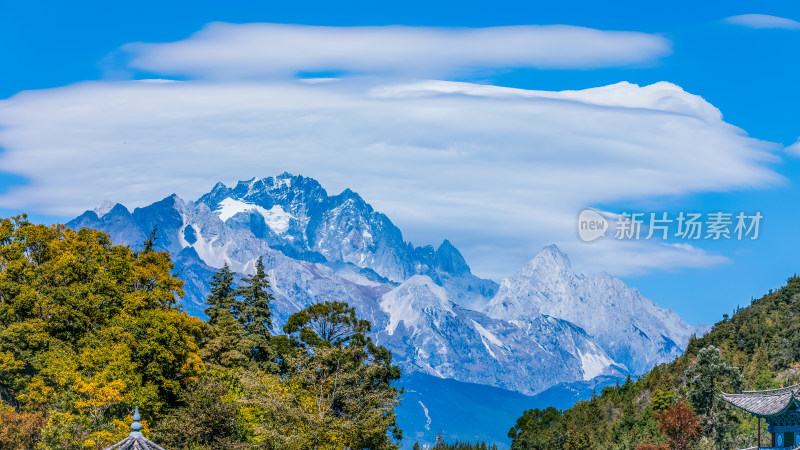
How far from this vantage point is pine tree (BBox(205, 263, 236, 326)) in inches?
3900

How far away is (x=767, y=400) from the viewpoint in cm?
6575

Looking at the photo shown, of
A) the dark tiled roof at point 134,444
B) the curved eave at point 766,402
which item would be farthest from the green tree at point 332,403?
the curved eave at point 766,402

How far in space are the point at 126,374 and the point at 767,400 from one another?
40.7 m

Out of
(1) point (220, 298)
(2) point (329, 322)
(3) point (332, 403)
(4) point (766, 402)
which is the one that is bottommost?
(3) point (332, 403)

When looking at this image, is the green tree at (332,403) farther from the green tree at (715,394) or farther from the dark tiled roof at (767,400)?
the green tree at (715,394)

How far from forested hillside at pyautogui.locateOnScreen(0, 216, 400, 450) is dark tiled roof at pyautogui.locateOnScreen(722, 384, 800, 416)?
75.3ft

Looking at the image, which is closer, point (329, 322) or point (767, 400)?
point (767, 400)

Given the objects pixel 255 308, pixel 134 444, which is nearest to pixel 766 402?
pixel 134 444

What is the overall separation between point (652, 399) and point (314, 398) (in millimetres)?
54282

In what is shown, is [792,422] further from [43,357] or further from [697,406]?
[43,357]

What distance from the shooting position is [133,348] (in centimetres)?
6688

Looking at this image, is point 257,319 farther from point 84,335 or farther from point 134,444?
point 134,444

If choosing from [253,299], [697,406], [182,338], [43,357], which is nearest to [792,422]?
[697,406]

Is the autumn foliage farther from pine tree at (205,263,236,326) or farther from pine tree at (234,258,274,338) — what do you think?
pine tree at (205,263,236,326)
